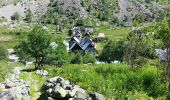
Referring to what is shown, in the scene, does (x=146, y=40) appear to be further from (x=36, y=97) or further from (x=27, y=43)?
(x=27, y=43)

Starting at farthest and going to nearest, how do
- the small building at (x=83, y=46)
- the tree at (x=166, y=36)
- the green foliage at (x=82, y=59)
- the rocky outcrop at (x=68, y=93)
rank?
the small building at (x=83, y=46) < the green foliage at (x=82, y=59) < the tree at (x=166, y=36) < the rocky outcrop at (x=68, y=93)

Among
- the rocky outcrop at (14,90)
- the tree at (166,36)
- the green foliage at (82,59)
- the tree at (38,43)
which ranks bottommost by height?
the green foliage at (82,59)

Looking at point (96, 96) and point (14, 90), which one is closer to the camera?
point (96, 96)

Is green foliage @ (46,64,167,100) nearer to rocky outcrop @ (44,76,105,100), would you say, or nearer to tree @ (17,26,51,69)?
rocky outcrop @ (44,76,105,100)

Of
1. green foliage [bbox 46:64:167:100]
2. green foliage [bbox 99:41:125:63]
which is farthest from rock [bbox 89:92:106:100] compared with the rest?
green foliage [bbox 99:41:125:63]

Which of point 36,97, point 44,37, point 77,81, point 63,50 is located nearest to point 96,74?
point 77,81

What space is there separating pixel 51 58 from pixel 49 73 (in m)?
63.0

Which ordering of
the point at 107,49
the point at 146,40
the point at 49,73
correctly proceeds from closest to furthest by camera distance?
the point at 49,73, the point at 146,40, the point at 107,49

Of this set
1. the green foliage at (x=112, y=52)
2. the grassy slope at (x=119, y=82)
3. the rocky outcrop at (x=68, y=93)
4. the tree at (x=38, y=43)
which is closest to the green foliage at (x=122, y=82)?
the grassy slope at (x=119, y=82)

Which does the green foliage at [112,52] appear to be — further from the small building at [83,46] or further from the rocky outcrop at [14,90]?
the rocky outcrop at [14,90]

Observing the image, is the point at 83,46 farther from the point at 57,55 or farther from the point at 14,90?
the point at 14,90

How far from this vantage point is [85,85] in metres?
33.5

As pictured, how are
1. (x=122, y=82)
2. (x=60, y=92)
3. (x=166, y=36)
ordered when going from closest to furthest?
(x=60, y=92)
(x=122, y=82)
(x=166, y=36)

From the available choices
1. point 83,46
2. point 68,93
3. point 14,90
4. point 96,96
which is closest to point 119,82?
point 96,96
